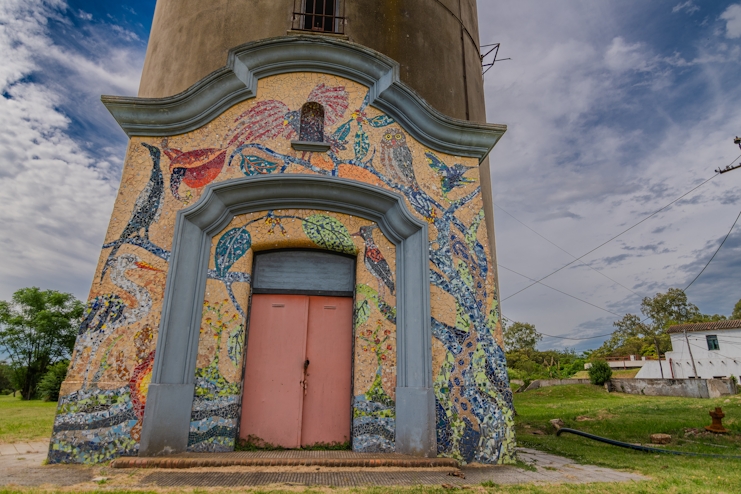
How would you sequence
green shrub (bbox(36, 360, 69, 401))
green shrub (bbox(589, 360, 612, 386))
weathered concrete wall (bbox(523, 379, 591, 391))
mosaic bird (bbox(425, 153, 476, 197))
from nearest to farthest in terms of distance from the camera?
mosaic bird (bbox(425, 153, 476, 197)), green shrub (bbox(36, 360, 69, 401)), green shrub (bbox(589, 360, 612, 386)), weathered concrete wall (bbox(523, 379, 591, 391))

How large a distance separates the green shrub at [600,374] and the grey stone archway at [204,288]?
27.5 metres

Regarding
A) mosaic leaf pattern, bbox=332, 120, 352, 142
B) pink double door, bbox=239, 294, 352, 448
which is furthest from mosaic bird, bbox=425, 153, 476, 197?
pink double door, bbox=239, 294, 352, 448

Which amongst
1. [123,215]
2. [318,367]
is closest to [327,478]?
[318,367]

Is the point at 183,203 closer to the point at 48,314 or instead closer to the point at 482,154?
the point at 482,154

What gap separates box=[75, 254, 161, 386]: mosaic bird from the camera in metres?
6.26

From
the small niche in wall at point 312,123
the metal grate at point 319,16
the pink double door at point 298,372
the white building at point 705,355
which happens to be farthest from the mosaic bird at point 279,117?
the white building at point 705,355

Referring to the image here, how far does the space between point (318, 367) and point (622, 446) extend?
560cm

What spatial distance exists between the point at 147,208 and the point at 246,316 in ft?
7.21

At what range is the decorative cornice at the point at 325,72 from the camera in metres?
7.22

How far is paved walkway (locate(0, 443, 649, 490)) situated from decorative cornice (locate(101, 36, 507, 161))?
15.7 feet

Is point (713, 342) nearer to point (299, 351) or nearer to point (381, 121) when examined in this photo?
point (381, 121)

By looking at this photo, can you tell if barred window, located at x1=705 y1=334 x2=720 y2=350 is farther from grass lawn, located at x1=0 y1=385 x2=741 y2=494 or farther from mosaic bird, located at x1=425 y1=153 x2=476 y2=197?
mosaic bird, located at x1=425 y1=153 x2=476 y2=197

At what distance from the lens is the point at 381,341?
22.4 feet

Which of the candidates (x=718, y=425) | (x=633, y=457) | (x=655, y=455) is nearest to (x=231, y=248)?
(x=633, y=457)
